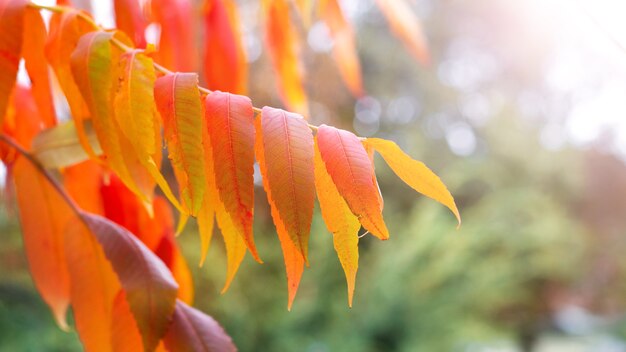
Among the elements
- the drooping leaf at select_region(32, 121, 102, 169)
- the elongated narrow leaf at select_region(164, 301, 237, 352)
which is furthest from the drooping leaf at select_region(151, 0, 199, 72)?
the elongated narrow leaf at select_region(164, 301, 237, 352)

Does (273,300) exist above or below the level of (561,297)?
above

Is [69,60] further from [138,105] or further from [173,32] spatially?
[173,32]

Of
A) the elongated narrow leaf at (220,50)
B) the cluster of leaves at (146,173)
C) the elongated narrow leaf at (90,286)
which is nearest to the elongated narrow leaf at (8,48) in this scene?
the cluster of leaves at (146,173)

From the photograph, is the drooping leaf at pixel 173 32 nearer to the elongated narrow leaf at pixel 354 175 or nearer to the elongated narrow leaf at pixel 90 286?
the elongated narrow leaf at pixel 90 286

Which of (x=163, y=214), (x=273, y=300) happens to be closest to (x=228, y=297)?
(x=273, y=300)

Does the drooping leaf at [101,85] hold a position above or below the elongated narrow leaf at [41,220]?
above

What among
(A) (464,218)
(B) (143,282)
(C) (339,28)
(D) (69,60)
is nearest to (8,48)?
(D) (69,60)

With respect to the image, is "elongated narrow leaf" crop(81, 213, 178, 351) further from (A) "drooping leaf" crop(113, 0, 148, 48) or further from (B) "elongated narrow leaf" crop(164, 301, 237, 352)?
(A) "drooping leaf" crop(113, 0, 148, 48)

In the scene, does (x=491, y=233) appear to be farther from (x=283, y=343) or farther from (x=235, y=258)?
(x=235, y=258)
